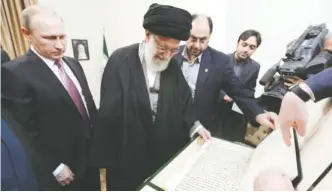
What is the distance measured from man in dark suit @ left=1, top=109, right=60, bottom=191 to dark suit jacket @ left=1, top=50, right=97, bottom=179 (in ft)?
0.80

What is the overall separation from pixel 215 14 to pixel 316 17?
56 centimetres

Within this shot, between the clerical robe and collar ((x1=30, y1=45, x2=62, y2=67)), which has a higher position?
collar ((x1=30, y1=45, x2=62, y2=67))

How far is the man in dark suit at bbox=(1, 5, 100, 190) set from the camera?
35.9 inches

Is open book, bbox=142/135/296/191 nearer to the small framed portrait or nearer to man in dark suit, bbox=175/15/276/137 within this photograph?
man in dark suit, bbox=175/15/276/137

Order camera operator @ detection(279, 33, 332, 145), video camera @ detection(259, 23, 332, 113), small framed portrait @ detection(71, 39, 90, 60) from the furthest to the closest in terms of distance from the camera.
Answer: small framed portrait @ detection(71, 39, 90, 60) < video camera @ detection(259, 23, 332, 113) < camera operator @ detection(279, 33, 332, 145)

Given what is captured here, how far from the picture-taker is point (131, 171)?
1.02 metres

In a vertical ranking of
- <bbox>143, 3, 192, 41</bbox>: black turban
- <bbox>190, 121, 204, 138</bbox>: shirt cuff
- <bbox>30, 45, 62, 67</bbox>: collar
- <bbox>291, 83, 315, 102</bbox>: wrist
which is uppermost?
<bbox>143, 3, 192, 41</bbox>: black turban

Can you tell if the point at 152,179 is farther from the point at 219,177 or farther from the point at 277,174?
the point at 277,174

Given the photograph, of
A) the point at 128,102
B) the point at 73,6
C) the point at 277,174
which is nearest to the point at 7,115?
the point at 128,102

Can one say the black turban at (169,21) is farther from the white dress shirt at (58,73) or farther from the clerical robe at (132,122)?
the white dress shirt at (58,73)

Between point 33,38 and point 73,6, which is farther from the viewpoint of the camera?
point 73,6

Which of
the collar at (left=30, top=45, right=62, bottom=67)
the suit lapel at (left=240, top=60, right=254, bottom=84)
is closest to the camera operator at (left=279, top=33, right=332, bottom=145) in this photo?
the suit lapel at (left=240, top=60, right=254, bottom=84)

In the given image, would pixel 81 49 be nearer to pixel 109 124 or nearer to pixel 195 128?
pixel 109 124

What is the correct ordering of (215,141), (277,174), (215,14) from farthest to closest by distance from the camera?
(215,14), (215,141), (277,174)
